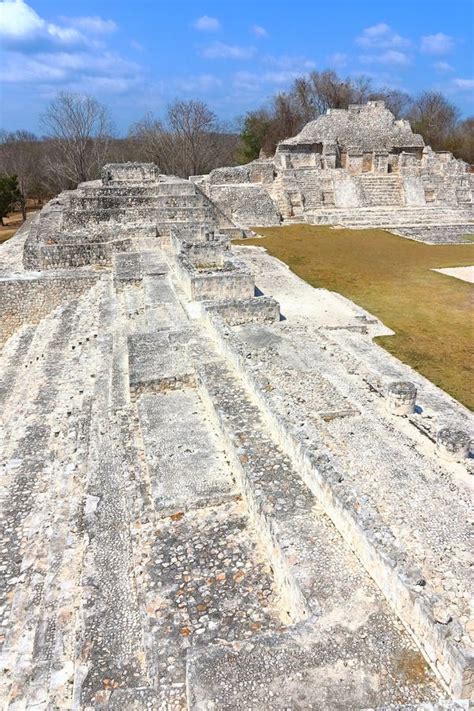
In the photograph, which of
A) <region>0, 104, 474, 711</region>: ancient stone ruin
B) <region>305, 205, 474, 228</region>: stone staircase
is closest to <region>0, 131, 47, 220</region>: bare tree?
<region>305, 205, 474, 228</region>: stone staircase

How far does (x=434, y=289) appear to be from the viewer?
1480 centimetres

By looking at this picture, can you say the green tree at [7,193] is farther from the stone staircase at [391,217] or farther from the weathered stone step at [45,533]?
the weathered stone step at [45,533]

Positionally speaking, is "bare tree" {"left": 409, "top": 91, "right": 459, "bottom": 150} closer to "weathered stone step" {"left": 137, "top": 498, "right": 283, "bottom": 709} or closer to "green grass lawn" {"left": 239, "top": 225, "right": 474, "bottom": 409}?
"green grass lawn" {"left": 239, "top": 225, "right": 474, "bottom": 409}

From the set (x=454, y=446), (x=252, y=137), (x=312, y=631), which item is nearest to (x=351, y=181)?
(x=252, y=137)

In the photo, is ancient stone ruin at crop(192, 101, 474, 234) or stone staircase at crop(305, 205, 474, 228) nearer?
stone staircase at crop(305, 205, 474, 228)

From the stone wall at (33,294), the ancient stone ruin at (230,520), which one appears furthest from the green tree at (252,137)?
the ancient stone ruin at (230,520)

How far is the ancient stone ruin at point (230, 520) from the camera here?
324 cm

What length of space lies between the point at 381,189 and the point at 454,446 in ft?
93.9

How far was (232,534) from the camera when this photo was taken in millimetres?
4785

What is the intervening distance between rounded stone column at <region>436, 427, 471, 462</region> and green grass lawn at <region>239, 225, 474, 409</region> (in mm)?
2920

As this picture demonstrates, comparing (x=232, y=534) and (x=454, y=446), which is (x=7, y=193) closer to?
(x=232, y=534)

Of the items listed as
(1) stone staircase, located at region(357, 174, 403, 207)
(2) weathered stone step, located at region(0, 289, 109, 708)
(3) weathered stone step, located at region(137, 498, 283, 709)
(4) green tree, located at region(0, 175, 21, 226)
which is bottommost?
(2) weathered stone step, located at region(0, 289, 109, 708)

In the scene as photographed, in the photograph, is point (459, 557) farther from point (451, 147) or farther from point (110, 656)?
point (451, 147)

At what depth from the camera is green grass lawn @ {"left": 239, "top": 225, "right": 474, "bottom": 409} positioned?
980 cm
